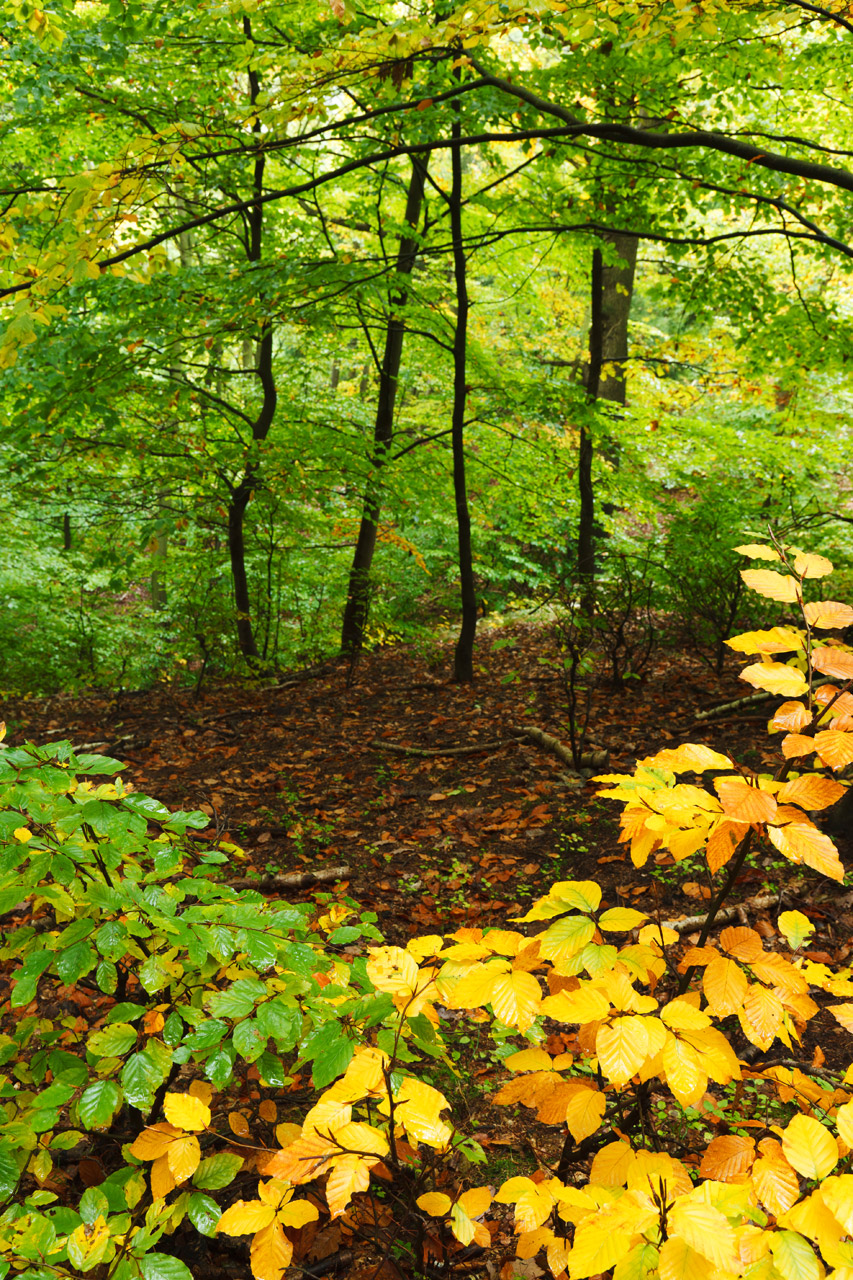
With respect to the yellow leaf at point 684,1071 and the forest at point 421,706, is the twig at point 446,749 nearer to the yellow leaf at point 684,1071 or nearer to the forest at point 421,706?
the forest at point 421,706

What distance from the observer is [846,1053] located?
231 centimetres

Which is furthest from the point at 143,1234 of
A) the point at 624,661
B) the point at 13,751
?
the point at 624,661

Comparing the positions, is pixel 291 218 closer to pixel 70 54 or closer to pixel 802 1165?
pixel 70 54

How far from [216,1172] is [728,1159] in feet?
3.31

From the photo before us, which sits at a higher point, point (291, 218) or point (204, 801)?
point (291, 218)

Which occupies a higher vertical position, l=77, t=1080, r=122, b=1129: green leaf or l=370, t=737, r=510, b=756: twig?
l=77, t=1080, r=122, b=1129: green leaf

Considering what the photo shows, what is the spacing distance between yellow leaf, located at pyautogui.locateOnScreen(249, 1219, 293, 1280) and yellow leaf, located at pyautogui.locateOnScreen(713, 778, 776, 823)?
1.00 m

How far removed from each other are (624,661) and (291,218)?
21.9 ft

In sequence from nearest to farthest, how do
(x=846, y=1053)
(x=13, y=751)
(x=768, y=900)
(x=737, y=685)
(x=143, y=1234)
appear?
(x=143, y=1234) < (x=13, y=751) < (x=846, y=1053) < (x=768, y=900) < (x=737, y=685)

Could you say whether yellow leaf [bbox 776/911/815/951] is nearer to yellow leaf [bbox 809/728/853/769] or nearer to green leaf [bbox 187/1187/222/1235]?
yellow leaf [bbox 809/728/853/769]

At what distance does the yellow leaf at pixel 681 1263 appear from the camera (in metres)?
0.81

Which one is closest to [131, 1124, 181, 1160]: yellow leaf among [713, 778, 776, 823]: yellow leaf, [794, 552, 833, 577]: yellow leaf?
[713, 778, 776, 823]: yellow leaf

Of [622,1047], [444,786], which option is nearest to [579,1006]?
[622,1047]

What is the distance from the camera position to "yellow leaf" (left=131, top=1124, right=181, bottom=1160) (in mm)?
1342
